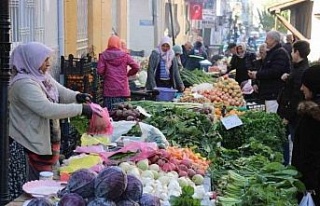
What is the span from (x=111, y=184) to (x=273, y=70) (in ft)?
25.2

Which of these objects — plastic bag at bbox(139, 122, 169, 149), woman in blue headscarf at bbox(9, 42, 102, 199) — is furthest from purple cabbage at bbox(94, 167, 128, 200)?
plastic bag at bbox(139, 122, 169, 149)

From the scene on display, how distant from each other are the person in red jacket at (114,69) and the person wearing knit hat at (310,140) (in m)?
5.13

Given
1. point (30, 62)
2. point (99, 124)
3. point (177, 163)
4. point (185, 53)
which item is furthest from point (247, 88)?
point (185, 53)

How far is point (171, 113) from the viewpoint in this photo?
8195 mm

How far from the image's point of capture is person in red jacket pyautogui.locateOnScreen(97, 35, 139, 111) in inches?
426

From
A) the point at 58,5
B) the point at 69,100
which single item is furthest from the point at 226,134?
the point at 58,5

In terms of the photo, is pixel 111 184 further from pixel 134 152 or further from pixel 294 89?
pixel 294 89

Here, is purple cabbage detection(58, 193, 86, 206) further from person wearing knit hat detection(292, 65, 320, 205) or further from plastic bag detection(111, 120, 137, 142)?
person wearing knit hat detection(292, 65, 320, 205)

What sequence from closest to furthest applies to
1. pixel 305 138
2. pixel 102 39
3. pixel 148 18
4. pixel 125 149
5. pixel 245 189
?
pixel 245 189 < pixel 125 149 < pixel 305 138 < pixel 102 39 < pixel 148 18

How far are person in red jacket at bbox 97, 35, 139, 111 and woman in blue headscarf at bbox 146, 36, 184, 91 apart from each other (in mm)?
760

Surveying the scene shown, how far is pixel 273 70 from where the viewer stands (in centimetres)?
1073

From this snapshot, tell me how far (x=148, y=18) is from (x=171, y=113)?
1603 cm

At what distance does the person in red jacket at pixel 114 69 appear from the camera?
10821 mm

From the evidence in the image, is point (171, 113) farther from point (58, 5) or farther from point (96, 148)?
point (58, 5)
